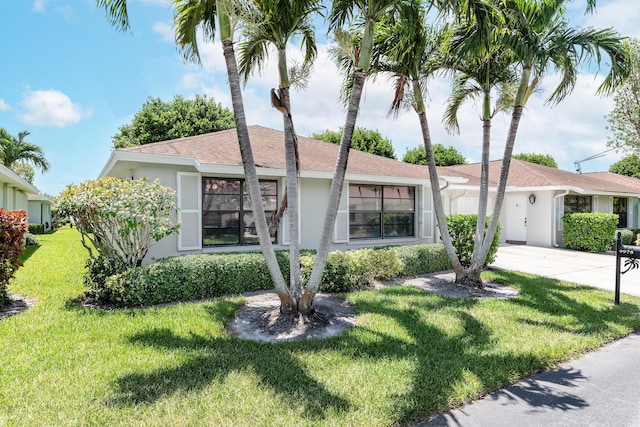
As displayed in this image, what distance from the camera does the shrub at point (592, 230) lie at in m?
15.1

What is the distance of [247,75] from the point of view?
7.28 m

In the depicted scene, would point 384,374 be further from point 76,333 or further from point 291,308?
point 76,333

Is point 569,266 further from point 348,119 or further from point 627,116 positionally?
point 627,116

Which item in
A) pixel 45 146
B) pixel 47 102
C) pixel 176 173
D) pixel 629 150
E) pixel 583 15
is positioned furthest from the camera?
pixel 45 146

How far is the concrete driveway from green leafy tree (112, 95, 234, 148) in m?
20.8

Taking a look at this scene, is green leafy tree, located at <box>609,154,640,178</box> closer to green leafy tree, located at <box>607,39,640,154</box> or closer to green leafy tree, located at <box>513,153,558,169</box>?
green leafy tree, located at <box>513,153,558,169</box>

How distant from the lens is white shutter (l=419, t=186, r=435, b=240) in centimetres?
1270

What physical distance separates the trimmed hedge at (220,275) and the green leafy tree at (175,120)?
2015 cm

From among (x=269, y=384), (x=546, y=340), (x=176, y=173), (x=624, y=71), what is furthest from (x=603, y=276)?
(x=176, y=173)

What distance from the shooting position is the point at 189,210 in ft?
28.6

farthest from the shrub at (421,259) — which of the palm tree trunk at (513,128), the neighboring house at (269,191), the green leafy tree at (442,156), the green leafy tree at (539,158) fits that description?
the green leafy tree at (539,158)

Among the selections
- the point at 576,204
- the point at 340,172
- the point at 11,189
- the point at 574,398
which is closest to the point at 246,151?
the point at 340,172

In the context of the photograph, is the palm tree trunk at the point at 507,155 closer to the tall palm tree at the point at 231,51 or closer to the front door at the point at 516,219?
the tall palm tree at the point at 231,51

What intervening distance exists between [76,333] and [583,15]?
10.3 meters
